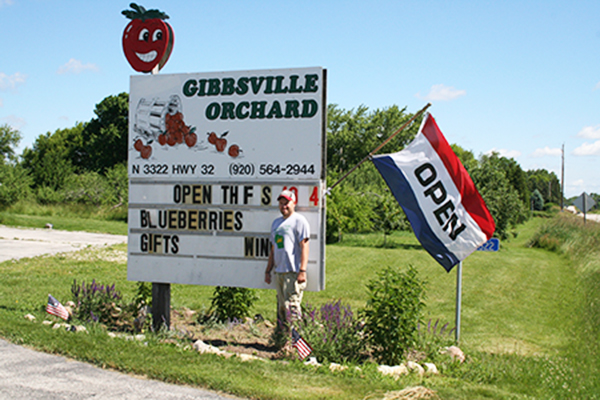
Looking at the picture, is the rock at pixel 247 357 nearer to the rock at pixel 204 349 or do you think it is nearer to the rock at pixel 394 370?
the rock at pixel 204 349

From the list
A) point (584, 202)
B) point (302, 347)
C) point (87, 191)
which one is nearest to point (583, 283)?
point (302, 347)

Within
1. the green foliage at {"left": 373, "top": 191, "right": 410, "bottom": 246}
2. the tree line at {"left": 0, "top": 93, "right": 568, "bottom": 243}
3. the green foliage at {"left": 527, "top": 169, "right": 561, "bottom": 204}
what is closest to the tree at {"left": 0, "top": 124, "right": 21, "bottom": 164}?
the tree line at {"left": 0, "top": 93, "right": 568, "bottom": 243}

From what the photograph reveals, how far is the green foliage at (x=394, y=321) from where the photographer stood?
670cm

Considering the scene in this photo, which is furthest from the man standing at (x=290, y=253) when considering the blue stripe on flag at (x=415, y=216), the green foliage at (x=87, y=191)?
the green foliage at (x=87, y=191)

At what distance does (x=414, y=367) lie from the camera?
6.49m

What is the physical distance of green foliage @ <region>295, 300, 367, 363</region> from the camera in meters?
6.79

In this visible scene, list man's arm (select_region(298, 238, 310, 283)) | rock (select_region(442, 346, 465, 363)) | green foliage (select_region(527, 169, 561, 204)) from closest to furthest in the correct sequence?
1. rock (select_region(442, 346, 465, 363))
2. man's arm (select_region(298, 238, 310, 283))
3. green foliage (select_region(527, 169, 561, 204))

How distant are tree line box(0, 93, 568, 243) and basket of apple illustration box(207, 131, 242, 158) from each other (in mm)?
21007

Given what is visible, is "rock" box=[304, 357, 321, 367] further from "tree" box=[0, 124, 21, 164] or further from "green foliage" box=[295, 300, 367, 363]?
"tree" box=[0, 124, 21, 164]

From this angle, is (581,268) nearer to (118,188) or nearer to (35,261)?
(35,261)

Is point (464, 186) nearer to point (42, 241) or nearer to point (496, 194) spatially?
point (42, 241)

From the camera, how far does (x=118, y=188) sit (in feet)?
144

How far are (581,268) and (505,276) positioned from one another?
2641mm

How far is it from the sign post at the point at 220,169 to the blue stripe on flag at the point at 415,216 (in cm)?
97
